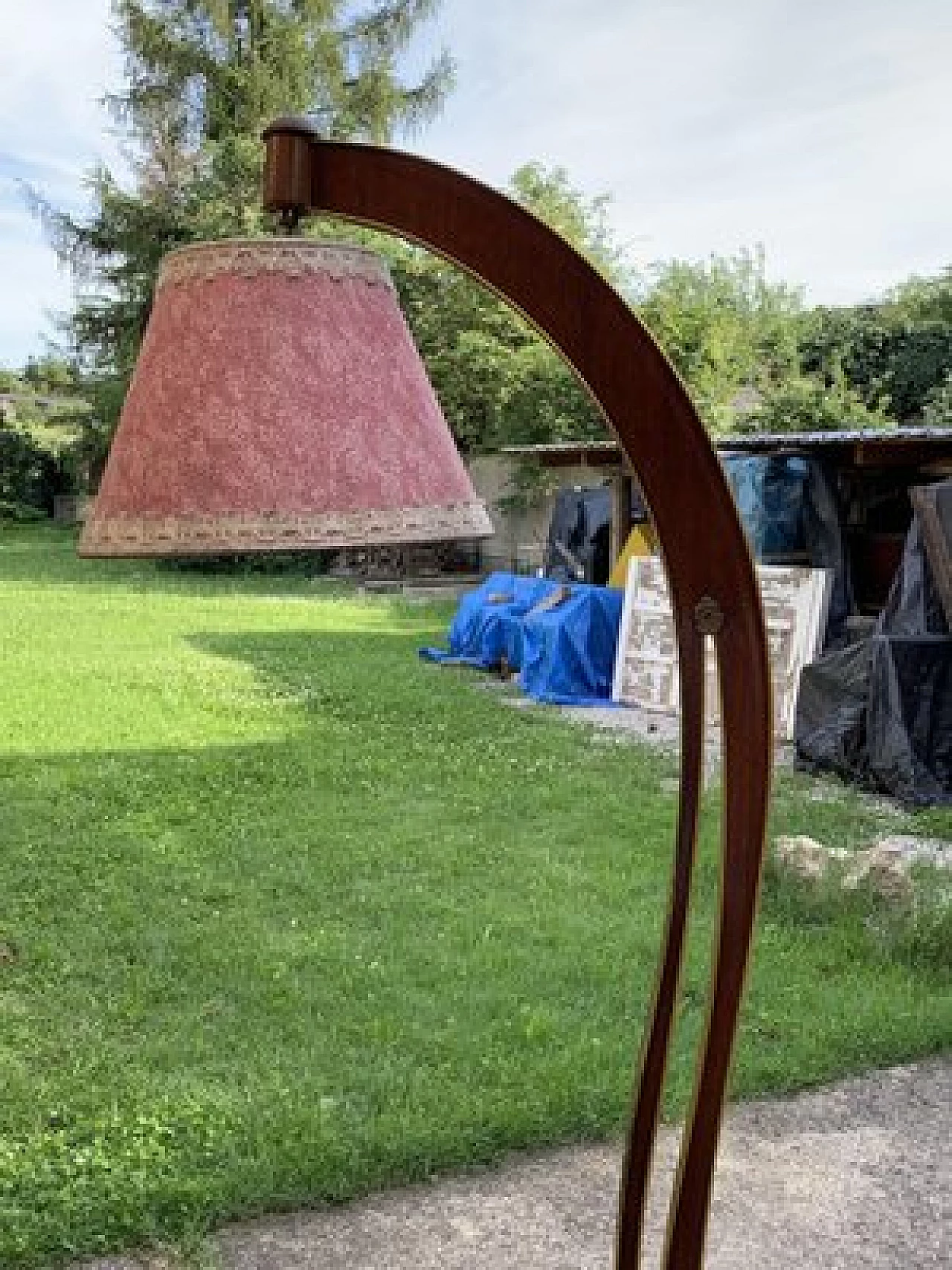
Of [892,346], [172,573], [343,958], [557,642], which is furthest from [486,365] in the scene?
[343,958]

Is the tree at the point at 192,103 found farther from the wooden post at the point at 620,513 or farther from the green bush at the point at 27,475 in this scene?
the wooden post at the point at 620,513

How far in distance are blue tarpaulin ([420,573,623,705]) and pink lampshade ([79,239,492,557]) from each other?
7.70 meters

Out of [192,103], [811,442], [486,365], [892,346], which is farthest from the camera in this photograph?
[192,103]

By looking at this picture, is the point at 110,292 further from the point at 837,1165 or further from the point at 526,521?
the point at 837,1165

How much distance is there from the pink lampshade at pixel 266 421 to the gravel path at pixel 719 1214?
1.81m

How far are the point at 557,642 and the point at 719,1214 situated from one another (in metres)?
6.52

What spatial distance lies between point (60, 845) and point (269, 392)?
4337mm

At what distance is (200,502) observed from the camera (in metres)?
1.23

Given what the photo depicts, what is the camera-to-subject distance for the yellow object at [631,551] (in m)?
10.3

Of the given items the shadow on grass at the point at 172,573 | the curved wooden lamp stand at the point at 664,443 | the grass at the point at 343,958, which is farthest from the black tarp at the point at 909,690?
the shadow on grass at the point at 172,573

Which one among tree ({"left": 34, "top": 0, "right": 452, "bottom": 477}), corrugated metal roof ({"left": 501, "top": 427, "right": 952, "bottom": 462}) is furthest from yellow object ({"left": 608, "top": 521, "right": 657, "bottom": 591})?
tree ({"left": 34, "top": 0, "right": 452, "bottom": 477})

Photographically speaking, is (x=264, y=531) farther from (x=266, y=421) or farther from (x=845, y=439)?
(x=845, y=439)

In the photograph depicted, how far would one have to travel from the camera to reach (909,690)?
21.6ft

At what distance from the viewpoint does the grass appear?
2.91m
